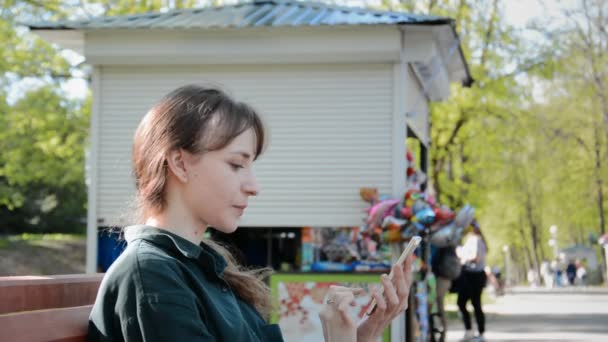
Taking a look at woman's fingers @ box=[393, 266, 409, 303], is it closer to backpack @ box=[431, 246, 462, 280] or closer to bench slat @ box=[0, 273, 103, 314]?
bench slat @ box=[0, 273, 103, 314]

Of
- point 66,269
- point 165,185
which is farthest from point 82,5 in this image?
point 165,185

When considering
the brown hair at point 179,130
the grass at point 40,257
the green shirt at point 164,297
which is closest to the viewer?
the green shirt at point 164,297

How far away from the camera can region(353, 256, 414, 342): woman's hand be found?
2617mm

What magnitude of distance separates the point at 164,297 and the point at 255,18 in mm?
10544

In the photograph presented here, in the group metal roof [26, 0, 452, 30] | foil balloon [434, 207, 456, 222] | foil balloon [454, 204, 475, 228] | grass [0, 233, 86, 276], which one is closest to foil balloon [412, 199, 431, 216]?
foil balloon [434, 207, 456, 222]

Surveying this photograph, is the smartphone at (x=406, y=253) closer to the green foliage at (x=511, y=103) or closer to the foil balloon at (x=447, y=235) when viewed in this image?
the foil balloon at (x=447, y=235)

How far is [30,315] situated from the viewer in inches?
83.0

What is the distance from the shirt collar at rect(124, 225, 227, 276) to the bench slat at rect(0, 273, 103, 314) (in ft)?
0.68

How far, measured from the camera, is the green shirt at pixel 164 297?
2119 millimetres

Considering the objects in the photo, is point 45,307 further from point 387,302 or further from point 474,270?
point 474,270

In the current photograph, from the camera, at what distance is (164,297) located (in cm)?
A: 213

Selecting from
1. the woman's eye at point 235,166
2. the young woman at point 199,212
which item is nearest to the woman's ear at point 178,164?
the young woman at point 199,212

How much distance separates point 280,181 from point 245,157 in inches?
393

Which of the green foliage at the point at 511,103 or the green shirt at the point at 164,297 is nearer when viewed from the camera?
the green shirt at the point at 164,297
